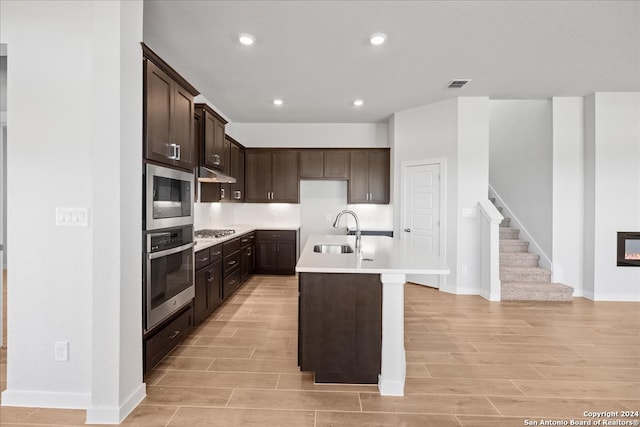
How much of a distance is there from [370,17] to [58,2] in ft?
7.36

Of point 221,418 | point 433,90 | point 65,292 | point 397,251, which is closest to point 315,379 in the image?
point 221,418

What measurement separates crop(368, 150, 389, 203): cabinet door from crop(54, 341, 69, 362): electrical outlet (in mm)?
4939

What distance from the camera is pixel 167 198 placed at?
249cm

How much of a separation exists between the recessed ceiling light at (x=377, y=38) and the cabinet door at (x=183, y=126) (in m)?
1.78

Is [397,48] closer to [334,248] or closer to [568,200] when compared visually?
[334,248]

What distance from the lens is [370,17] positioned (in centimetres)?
281

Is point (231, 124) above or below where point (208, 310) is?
above

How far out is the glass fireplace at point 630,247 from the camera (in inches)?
179

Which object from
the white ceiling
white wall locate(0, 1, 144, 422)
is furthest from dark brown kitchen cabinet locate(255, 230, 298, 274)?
white wall locate(0, 1, 144, 422)

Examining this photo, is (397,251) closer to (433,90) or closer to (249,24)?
(249,24)

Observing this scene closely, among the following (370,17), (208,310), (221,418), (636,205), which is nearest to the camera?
(221,418)

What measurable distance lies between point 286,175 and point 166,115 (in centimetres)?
385

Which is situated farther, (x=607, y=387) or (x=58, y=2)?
(x=607, y=387)

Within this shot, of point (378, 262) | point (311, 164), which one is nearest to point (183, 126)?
point (378, 262)
